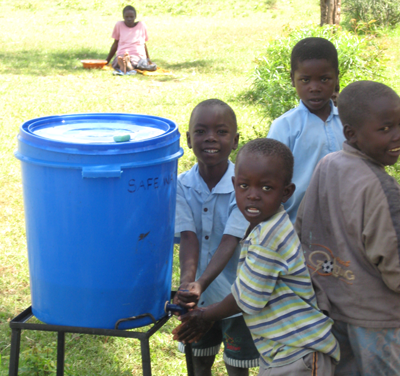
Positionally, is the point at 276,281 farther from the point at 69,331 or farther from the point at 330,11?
the point at 330,11

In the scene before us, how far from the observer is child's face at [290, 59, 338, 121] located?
7.59ft

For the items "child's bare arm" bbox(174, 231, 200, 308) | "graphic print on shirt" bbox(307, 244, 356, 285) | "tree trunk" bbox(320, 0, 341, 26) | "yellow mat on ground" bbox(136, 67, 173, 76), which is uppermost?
"tree trunk" bbox(320, 0, 341, 26)

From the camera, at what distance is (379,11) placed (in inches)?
446

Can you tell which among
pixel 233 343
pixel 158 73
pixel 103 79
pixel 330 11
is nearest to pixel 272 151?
pixel 233 343

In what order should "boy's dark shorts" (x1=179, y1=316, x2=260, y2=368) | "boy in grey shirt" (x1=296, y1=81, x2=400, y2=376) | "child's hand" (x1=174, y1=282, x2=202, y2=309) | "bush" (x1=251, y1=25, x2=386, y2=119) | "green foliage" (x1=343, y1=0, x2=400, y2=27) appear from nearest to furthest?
"boy in grey shirt" (x1=296, y1=81, x2=400, y2=376), "child's hand" (x1=174, y1=282, x2=202, y2=309), "boy's dark shorts" (x1=179, y1=316, x2=260, y2=368), "bush" (x1=251, y1=25, x2=386, y2=119), "green foliage" (x1=343, y1=0, x2=400, y2=27)

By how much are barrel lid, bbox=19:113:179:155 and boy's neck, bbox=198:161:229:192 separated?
275 mm

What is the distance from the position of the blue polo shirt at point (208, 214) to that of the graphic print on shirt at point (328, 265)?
37 cm

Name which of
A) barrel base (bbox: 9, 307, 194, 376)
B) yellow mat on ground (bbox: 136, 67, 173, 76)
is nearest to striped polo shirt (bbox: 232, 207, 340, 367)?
barrel base (bbox: 9, 307, 194, 376)

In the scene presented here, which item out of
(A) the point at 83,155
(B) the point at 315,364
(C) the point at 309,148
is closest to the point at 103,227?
(A) the point at 83,155

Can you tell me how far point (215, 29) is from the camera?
13.6 meters

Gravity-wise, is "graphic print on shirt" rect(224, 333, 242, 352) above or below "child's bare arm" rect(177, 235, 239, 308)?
below

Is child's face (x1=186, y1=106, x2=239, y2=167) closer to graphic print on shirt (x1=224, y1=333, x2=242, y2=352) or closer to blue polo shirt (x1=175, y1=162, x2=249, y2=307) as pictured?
blue polo shirt (x1=175, y1=162, x2=249, y2=307)

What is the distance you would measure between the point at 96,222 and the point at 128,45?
27.4 ft

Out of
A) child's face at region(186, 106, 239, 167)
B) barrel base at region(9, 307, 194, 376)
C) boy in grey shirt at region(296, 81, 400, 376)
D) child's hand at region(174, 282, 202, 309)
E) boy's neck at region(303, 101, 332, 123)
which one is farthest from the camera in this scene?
boy's neck at region(303, 101, 332, 123)
